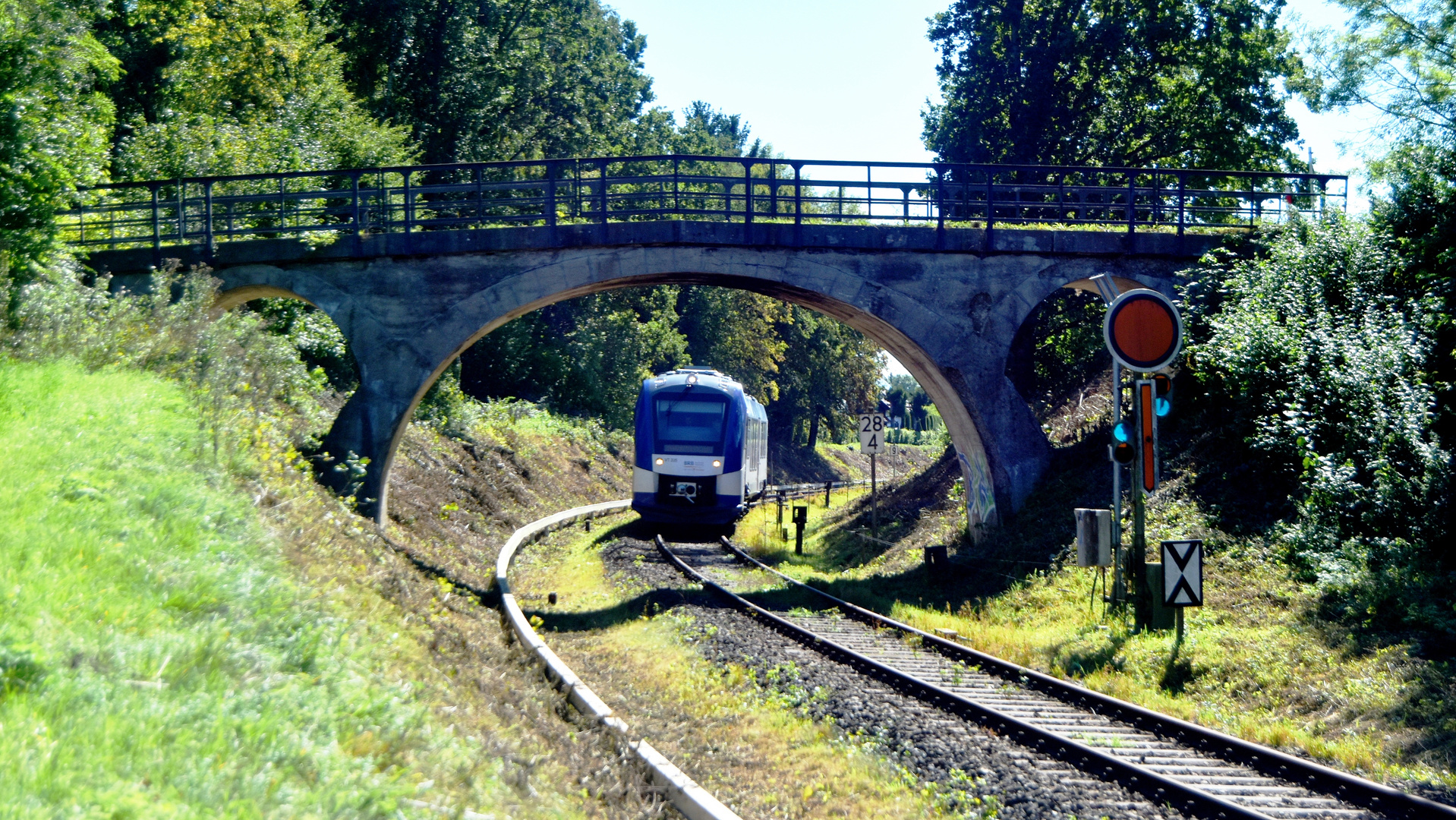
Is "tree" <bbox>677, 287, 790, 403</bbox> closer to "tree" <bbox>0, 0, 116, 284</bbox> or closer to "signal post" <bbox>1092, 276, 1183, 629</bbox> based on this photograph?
"tree" <bbox>0, 0, 116, 284</bbox>

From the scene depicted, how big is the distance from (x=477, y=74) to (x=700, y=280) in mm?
22545

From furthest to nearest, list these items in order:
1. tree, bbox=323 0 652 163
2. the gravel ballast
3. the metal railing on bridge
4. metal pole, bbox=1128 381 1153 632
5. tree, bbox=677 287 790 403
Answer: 1. tree, bbox=677 287 790 403
2. tree, bbox=323 0 652 163
3. the metal railing on bridge
4. metal pole, bbox=1128 381 1153 632
5. the gravel ballast

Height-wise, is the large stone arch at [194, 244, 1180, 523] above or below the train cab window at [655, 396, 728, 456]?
above

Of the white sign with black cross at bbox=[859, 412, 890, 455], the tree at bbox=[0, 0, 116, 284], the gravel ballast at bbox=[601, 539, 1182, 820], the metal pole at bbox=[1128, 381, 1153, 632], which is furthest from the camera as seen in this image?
the white sign with black cross at bbox=[859, 412, 890, 455]

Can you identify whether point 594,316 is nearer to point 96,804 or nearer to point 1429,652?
point 1429,652

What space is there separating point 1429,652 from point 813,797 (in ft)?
18.7

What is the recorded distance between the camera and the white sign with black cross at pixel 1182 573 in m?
10.6

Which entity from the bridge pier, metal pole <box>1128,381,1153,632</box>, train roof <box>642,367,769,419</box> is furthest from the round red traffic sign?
train roof <box>642,367,769,419</box>

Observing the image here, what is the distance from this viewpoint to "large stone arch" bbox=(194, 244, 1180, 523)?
56.5 feet

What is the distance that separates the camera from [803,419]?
216ft

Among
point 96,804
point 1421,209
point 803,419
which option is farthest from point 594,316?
point 96,804

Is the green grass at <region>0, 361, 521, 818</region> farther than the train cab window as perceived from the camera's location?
No

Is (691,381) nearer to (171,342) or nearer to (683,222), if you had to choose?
(683,222)

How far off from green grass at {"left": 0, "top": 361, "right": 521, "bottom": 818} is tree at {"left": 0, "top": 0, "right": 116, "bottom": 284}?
6.08 meters
